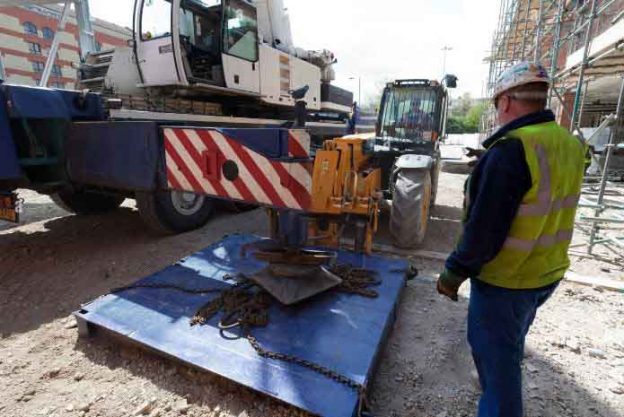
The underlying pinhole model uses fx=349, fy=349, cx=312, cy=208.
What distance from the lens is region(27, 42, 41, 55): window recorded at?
34037mm

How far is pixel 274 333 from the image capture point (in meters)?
2.22

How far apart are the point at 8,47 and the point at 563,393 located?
147ft

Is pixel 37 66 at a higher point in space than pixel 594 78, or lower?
higher

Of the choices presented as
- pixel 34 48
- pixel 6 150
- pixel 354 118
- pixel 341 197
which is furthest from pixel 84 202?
pixel 34 48

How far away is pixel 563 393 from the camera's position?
2109mm

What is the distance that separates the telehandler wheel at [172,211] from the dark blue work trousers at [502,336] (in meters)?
3.23

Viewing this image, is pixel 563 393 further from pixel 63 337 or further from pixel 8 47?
pixel 8 47

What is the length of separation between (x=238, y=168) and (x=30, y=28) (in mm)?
44908

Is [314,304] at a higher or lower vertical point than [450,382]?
higher

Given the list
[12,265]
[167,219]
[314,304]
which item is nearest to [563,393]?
[314,304]

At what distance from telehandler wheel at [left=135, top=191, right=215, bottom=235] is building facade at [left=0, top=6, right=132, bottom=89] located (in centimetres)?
3306

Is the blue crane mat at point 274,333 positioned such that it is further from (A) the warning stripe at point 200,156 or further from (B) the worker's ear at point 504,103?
(B) the worker's ear at point 504,103

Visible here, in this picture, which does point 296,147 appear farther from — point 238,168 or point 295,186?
point 238,168

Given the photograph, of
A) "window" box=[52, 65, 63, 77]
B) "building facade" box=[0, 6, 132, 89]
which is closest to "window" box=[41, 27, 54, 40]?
"building facade" box=[0, 6, 132, 89]
